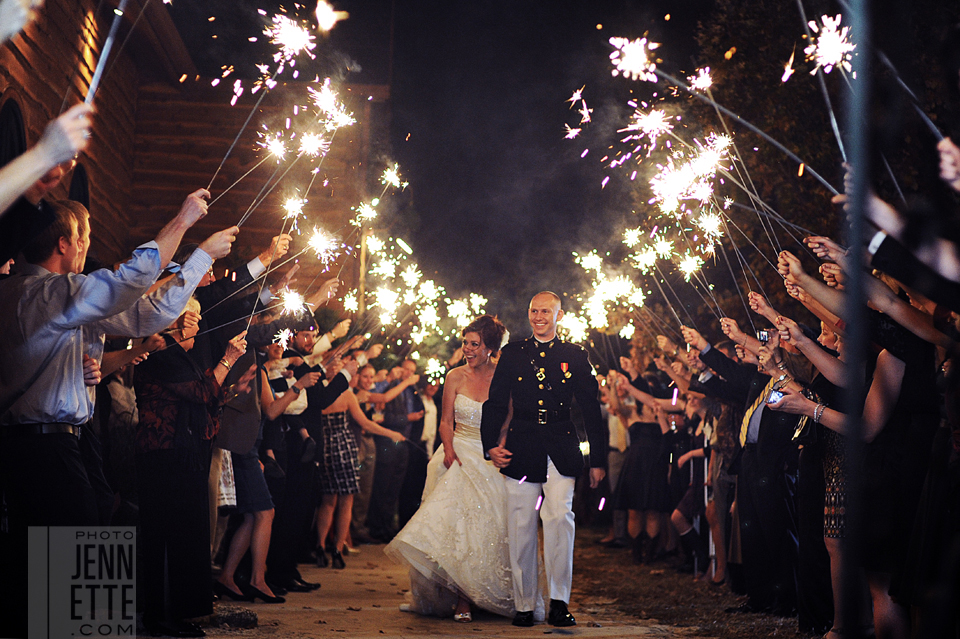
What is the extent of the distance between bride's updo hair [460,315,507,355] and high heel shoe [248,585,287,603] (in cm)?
252

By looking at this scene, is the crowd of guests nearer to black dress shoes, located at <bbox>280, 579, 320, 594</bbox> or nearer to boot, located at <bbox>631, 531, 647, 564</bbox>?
boot, located at <bbox>631, 531, 647, 564</bbox>

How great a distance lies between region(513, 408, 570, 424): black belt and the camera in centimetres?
649

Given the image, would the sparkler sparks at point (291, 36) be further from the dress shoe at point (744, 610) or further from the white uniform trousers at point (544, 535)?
the dress shoe at point (744, 610)

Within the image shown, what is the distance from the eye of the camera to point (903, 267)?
3.33 metres

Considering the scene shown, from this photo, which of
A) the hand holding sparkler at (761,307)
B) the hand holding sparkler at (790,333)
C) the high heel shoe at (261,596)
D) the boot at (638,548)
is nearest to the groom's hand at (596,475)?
the hand holding sparkler at (761,307)

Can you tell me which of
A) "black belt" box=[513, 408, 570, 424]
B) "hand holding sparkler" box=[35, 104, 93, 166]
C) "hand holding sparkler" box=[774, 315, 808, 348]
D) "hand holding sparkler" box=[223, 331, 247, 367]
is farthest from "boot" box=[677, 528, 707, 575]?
"hand holding sparkler" box=[35, 104, 93, 166]

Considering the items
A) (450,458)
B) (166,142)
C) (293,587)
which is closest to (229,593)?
(293,587)

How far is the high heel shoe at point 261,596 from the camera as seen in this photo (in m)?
6.60

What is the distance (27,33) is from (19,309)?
5.69 m

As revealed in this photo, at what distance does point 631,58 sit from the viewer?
6.50m

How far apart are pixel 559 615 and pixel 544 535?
1.78 ft

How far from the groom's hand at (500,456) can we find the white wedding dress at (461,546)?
0.41 m

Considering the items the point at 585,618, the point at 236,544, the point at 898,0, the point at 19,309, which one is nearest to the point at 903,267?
the point at 19,309

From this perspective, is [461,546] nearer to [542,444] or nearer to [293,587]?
[542,444]
